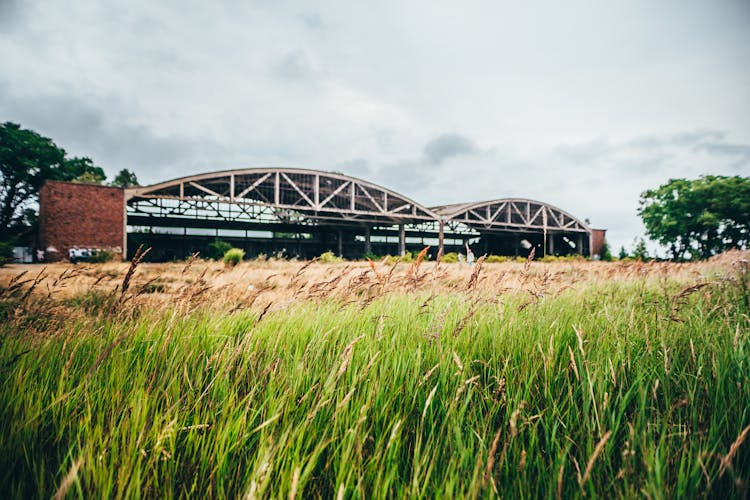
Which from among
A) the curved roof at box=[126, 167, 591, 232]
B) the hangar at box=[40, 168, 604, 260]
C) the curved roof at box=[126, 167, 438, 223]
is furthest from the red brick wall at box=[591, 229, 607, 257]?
the curved roof at box=[126, 167, 438, 223]

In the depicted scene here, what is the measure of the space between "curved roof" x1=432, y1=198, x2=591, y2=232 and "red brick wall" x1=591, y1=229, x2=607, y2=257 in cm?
167

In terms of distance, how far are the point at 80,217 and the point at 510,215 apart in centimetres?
3865

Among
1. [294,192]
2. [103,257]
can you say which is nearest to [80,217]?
[103,257]

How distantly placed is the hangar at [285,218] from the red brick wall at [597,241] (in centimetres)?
17

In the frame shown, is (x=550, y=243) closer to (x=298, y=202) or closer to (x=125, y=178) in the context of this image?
(x=298, y=202)

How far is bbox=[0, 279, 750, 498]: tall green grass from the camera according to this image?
89cm

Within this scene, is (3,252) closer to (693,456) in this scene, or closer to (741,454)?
(693,456)

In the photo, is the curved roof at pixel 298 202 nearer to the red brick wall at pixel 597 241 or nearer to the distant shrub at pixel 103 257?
the distant shrub at pixel 103 257

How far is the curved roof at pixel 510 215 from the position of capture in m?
33.2

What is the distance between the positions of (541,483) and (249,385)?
1.21m

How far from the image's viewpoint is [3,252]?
3.10m

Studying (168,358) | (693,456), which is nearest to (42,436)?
(168,358)

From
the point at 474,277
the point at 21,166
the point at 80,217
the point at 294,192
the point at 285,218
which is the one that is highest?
the point at 21,166

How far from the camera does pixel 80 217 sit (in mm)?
20688
